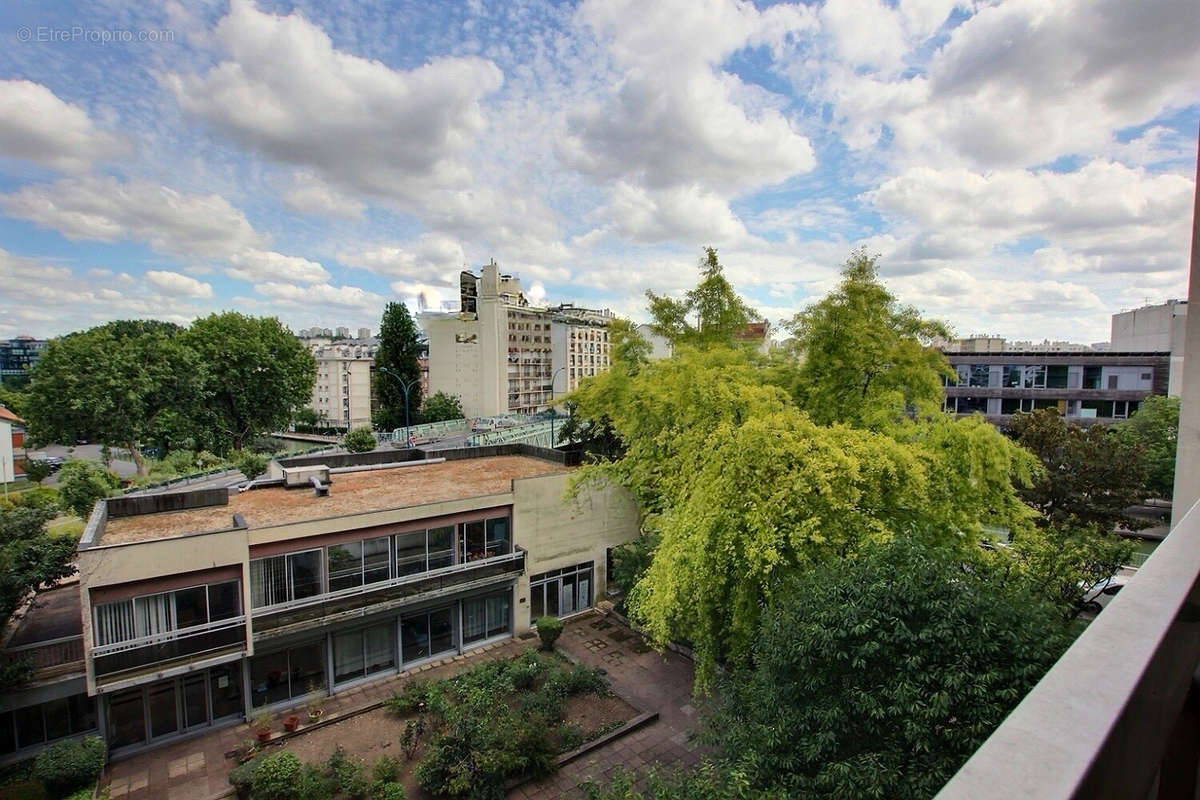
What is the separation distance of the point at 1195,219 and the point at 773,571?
794 cm

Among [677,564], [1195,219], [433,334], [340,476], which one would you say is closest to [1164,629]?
[1195,219]

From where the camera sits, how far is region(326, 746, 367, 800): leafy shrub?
1169 centimetres

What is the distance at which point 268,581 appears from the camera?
14523 millimetres

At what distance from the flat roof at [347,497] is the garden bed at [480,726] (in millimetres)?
4928

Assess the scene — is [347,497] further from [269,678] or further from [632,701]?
[632,701]

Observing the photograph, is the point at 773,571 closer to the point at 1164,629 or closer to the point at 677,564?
the point at 677,564

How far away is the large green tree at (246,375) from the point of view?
128 ft

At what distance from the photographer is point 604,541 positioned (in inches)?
822

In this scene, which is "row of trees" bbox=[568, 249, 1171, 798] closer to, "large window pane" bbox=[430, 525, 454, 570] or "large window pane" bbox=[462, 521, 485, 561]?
"large window pane" bbox=[462, 521, 485, 561]

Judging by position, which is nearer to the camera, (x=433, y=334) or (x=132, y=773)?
(x=132, y=773)

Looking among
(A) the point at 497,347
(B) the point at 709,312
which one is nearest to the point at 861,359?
(B) the point at 709,312

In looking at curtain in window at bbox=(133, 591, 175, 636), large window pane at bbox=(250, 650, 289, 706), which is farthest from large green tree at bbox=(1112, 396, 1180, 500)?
curtain in window at bbox=(133, 591, 175, 636)

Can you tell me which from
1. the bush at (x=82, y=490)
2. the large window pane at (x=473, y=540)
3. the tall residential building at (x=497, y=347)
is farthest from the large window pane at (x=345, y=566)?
the tall residential building at (x=497, y=347)

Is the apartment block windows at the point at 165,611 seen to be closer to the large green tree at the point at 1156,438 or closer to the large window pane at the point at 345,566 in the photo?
the large window pane at the point at 345,566
